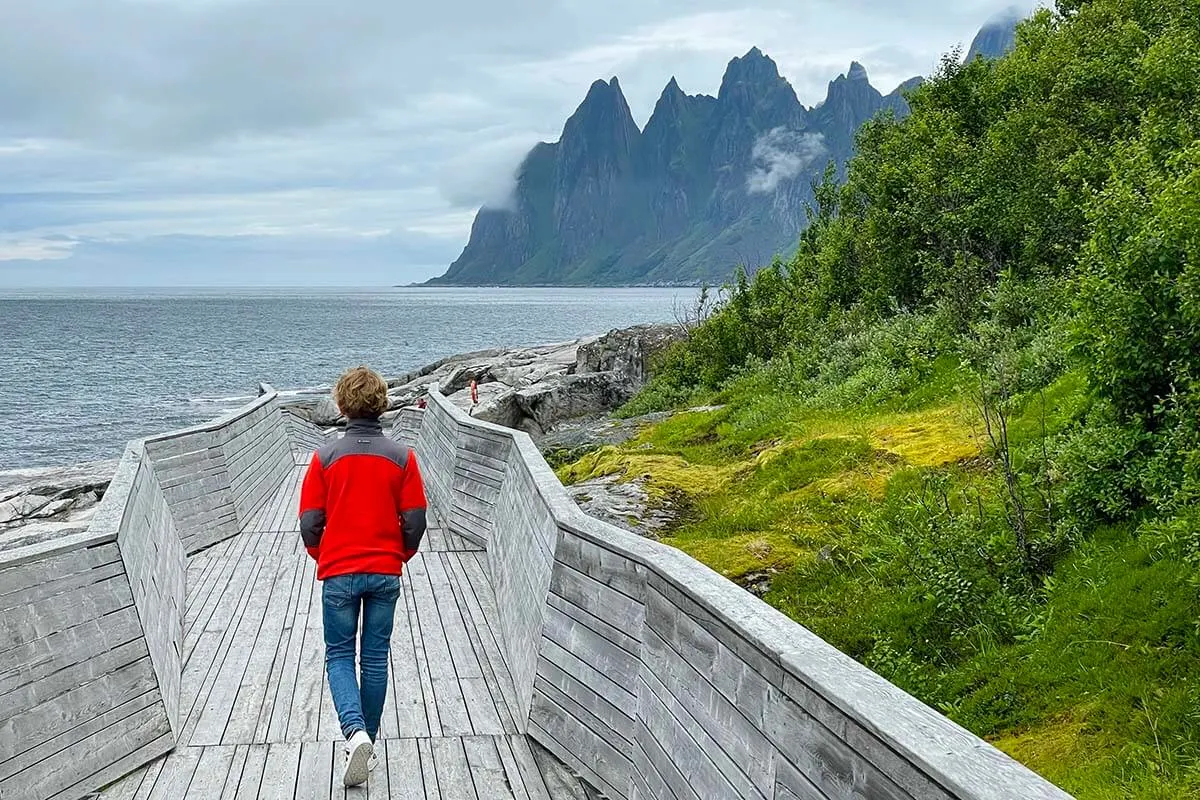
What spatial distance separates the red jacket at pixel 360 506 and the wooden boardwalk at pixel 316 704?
106 centimetres

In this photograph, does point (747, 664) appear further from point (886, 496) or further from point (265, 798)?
point (886, 496)

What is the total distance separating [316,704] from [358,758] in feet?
4.55

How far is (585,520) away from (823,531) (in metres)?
4.75

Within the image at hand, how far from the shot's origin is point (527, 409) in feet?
91.0

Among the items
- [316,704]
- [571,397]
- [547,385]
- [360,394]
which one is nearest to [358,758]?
[316,704]

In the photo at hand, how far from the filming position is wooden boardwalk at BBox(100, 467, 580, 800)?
5.45m

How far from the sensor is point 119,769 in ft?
18.2

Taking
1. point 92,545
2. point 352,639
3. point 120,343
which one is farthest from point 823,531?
point 120,343

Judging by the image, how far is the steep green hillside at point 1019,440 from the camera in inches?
243

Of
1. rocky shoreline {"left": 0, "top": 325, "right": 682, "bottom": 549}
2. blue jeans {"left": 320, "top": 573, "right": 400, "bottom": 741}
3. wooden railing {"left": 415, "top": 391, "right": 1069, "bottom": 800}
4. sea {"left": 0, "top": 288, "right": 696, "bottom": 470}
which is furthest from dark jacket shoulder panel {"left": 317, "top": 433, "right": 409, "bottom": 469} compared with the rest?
sea {"left": 0, "top": 288, "right": 696, "bottom": 470}

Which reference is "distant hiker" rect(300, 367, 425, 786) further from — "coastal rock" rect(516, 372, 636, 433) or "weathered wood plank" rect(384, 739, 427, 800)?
"coastal rock" rect(516, 372, 636, 433)

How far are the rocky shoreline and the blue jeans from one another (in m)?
6.33

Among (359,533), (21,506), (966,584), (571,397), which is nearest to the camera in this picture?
(359,533)

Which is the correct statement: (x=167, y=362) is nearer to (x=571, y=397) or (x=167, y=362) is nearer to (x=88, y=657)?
(x=571, y=397)
